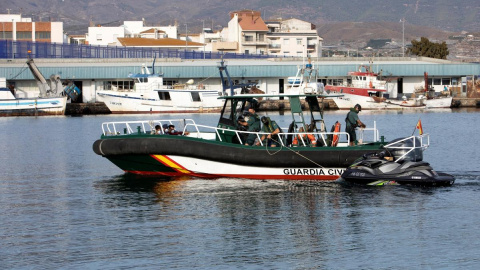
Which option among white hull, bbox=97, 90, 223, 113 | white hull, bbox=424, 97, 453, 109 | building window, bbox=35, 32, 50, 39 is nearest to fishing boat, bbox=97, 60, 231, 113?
white hull, bbox=97, 90, 223, 113

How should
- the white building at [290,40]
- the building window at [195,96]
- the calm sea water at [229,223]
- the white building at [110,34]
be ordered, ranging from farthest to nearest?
1. the white building at [110,34]
2. the white building at [290,40]
3. the building window at [195,96]
4. the calm sea water at [229,223]

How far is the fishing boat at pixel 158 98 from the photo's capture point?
239 feet

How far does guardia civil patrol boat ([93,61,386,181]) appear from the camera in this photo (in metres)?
26.8

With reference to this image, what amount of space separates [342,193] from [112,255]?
875 centimetres

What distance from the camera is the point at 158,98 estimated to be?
7300 centimetres

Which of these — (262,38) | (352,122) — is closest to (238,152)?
(352,122)

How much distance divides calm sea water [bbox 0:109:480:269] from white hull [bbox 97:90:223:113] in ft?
134

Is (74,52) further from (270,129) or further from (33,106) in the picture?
(270,129)

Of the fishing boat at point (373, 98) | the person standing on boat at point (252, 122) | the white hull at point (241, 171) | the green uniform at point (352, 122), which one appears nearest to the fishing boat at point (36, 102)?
the fishing boat at point (373, 98)

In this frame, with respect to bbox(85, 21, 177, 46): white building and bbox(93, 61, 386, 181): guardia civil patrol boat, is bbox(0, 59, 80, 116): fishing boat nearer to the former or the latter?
bbox(93, 61, 386, 181): guardia civil patrol boat

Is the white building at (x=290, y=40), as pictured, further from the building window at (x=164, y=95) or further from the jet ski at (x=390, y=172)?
the jet ski at (x=390, y=172)

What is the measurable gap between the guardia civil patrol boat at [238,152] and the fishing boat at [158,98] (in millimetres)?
43569

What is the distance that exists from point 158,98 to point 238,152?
4640 centimetres

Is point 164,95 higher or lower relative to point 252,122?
higher
